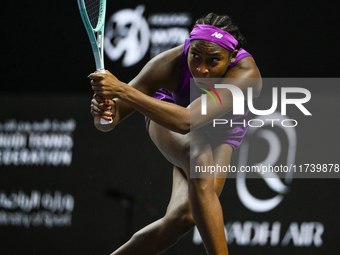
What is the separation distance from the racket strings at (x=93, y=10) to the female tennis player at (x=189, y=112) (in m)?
0.32

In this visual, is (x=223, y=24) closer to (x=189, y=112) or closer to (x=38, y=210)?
(x=189, y=112)

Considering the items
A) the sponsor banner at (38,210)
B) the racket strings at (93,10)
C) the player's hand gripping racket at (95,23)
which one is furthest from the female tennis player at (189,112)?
the sponsor banner at (38,210)

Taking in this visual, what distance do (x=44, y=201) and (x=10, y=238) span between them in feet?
1.20

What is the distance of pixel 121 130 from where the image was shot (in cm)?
349

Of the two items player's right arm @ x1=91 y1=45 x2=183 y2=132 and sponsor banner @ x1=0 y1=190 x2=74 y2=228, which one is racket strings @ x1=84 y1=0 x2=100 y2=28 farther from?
sponsor banner @ x1=0 y1=190 x2=74 y2=228

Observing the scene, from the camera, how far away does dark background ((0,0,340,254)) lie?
3.29 m

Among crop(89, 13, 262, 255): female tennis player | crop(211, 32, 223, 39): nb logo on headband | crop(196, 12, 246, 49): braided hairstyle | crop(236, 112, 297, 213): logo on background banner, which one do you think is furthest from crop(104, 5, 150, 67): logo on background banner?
crop(211, 32, 223, 39): nb logo on headband

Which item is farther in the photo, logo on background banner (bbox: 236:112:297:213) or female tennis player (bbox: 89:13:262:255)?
logo on background banner (bbox: 236:112:297:213)

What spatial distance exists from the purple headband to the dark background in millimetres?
1420

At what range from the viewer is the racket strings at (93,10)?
2092 millimetres

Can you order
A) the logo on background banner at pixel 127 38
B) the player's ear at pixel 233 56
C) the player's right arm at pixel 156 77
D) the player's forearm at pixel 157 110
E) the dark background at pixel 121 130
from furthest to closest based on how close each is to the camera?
the logo on background banner at pixel 127 38, the dark background at pixel 121 130, the player's right arm at pixel 156 77, the player's ear at pixel 233 56, the player's forearm at pixel 157 110

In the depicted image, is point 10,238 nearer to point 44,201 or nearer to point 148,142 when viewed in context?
point 44,201

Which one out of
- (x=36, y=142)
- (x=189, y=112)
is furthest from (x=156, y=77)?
(x=36, y=142)

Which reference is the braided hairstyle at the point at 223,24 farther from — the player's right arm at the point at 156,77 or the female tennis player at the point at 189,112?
the player's right arm at the point at 156,77
